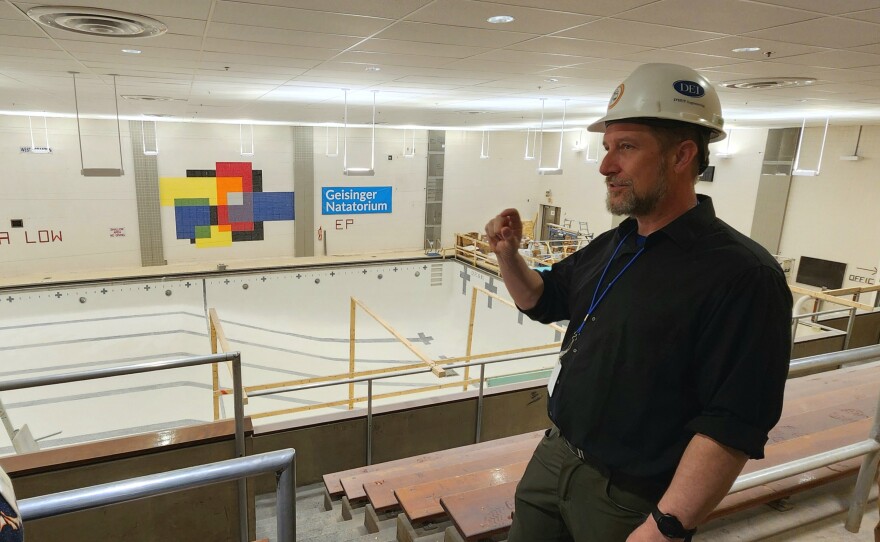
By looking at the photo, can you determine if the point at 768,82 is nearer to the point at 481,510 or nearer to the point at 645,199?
the point at 645,199

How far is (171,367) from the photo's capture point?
7.06 feet

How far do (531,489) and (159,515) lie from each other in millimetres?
2178

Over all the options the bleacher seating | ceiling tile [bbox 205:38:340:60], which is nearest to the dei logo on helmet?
the bleacher seating

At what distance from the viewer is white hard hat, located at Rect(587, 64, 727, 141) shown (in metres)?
1.15

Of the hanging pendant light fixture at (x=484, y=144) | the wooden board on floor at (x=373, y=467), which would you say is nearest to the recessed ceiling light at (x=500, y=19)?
the wooden board on floor at (x=373, y=467)

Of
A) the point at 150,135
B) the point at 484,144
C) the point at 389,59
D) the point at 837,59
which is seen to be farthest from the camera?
the point at 484,144

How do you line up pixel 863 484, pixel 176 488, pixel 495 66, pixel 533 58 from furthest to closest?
pixel 495 66 < pixel 533 58 < pixel 863 484 < pixel 176 488

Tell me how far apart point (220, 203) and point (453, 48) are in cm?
1077

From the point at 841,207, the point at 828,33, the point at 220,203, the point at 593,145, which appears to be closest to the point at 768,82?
the point at 828,33

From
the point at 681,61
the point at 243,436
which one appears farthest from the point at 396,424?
the point at 681,61

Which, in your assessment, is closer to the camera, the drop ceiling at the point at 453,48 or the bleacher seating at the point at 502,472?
the bleacher seating at the point at 502,472

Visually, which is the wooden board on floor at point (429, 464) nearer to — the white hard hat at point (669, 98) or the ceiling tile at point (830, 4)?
the white hard hat at point (669, 98)

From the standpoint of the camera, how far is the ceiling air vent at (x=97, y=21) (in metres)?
2.43

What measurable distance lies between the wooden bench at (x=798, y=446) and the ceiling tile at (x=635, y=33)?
2153 mm
